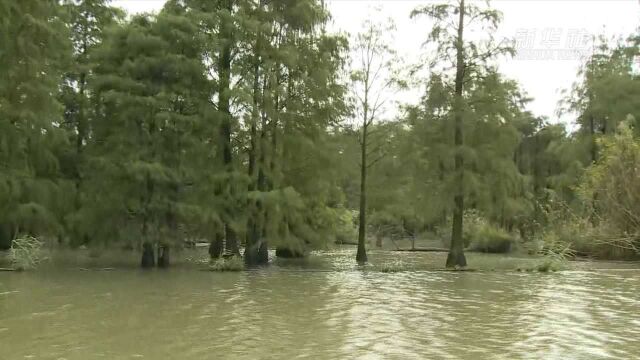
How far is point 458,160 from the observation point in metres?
24.4

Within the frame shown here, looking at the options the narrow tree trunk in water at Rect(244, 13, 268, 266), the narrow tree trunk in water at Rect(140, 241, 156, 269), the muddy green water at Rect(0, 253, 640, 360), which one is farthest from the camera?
the narrow tree trunk in water at Rect(244, 13, 268, 266)

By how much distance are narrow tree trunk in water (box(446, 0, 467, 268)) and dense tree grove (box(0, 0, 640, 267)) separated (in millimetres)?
81

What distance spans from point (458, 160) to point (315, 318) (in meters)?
15.1

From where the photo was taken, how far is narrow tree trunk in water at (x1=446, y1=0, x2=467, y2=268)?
948 inches

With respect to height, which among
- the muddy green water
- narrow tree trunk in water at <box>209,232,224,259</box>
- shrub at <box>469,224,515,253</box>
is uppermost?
shrub at <box>469,224,515,253</box>

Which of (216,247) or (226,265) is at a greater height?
(216,247)

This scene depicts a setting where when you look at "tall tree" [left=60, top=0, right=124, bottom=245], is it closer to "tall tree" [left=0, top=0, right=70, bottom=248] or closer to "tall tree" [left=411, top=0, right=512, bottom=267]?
"tall tree" [left=0, top=0, right=70, bottom=248]

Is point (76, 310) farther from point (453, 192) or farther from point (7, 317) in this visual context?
point (453, 192)

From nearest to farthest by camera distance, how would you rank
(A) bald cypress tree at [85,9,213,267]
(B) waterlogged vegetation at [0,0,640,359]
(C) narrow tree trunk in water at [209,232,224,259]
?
(B) waterlogged vegetation at [0,0,640,359], (A) bald cypress tree at [85,9,213,267], (C) narrow tree trunk in water at [209,232,224,259]

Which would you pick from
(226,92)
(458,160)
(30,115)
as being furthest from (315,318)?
(30,115)

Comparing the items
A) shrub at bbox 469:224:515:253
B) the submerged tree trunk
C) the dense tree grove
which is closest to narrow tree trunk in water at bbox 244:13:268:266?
the dense tree grove

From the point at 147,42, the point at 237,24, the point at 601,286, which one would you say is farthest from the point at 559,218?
the point at 147,42

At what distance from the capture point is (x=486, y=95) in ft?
79.7

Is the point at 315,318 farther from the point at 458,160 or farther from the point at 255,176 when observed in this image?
the point at 458,160
